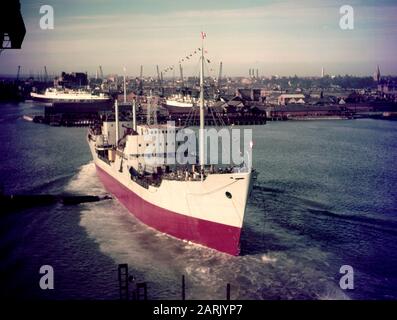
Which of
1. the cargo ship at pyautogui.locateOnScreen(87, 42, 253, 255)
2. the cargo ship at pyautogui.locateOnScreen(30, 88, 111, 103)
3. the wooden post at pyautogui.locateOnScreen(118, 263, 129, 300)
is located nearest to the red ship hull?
the cargo ship at pyautogui.locateOnScreen(87, 42, 253, 255)

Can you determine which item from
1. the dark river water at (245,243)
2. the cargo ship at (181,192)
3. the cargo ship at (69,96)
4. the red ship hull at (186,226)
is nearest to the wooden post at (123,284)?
the dark river water at (245,243)

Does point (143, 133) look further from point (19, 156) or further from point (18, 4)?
point (19, 156)

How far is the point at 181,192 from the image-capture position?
16.5m

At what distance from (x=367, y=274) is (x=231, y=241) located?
4829 millimetres

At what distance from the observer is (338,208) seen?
824 inches

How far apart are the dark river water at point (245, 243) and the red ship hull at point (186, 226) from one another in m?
0.36

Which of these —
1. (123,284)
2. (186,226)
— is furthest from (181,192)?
(123,284)

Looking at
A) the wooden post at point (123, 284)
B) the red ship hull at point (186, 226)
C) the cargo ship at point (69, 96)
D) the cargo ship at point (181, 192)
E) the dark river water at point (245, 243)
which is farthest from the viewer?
the cargo ship at point (69, 96)

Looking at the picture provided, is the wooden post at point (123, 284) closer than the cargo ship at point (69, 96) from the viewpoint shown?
Yes

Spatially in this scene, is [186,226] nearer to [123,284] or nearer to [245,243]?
[245,243]

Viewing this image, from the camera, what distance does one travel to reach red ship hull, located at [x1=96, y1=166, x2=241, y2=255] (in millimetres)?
15586

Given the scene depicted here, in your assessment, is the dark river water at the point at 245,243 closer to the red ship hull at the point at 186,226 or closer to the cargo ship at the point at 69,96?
the red ship hull at the point at 186,226

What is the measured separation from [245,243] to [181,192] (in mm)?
3295

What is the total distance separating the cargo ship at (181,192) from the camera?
15281 mm
